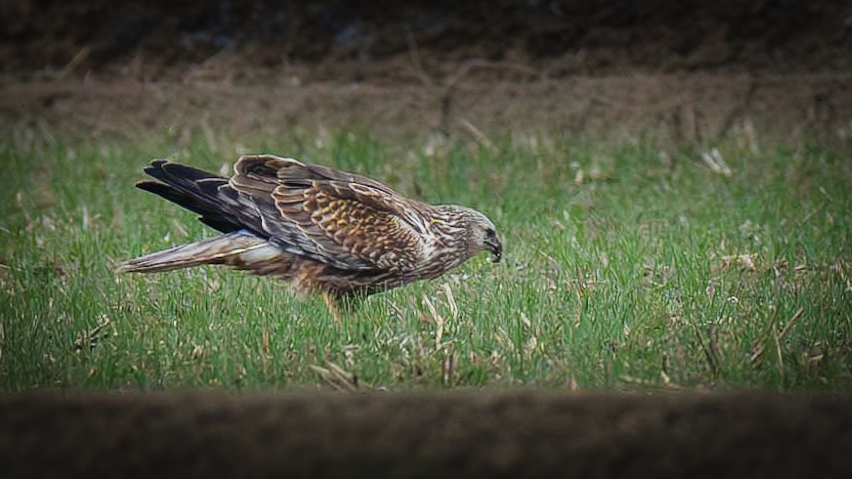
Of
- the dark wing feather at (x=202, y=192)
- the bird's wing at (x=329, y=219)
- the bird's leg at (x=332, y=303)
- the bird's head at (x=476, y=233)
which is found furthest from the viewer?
the bird's head at (x=476, y=233)

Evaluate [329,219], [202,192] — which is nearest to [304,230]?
[329,219]

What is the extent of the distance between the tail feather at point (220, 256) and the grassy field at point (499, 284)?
0.33 feet

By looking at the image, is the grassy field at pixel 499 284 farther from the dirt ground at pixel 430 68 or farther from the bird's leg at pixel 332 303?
the dirt ground at pixel 430 68

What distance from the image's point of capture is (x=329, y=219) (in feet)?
15.9

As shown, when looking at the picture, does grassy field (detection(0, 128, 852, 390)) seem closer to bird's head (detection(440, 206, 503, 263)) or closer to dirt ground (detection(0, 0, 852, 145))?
bird's head (detection(440, 206, 503, 263))

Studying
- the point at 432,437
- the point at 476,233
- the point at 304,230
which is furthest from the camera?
the point at 476,233

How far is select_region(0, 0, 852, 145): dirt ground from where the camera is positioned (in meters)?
7.32

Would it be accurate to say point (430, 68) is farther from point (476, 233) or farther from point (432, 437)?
point (432, 437)

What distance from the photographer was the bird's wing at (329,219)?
483 centimetres

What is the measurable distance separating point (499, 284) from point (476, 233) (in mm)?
303

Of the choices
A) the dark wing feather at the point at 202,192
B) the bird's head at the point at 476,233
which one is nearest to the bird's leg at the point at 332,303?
the dark wing feather at the point at 202,192

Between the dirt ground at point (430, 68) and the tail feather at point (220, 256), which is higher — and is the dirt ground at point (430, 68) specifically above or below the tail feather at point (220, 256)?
above

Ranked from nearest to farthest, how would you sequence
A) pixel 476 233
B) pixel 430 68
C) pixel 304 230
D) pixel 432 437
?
pixel 432 437, pixel 304 230, pixel 476 233, pixel 430 68

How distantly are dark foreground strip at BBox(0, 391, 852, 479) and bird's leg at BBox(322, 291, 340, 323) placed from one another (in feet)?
6.97
